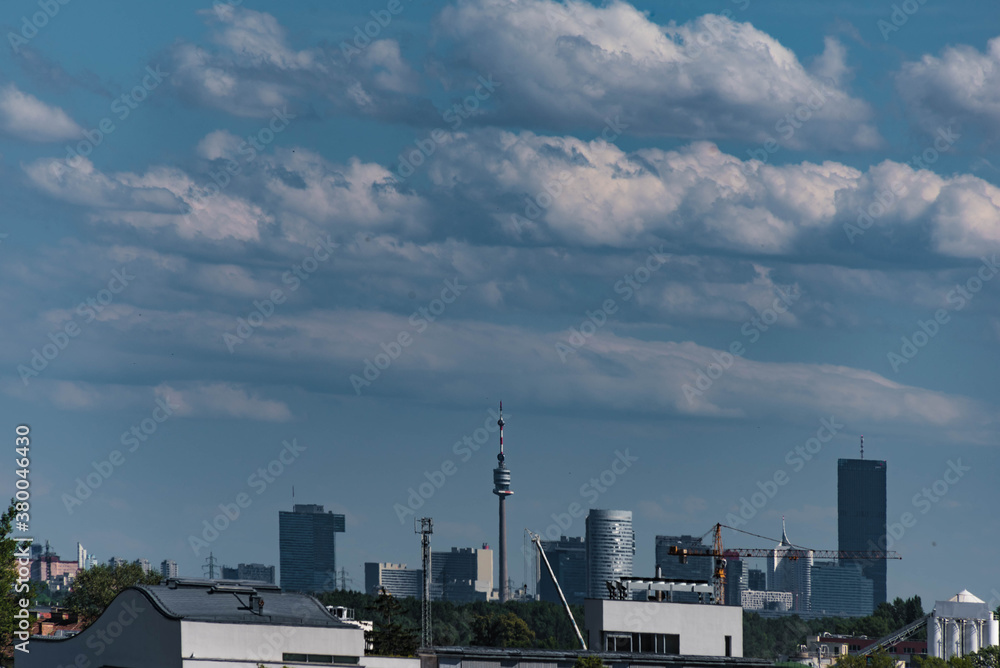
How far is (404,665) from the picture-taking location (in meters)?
111

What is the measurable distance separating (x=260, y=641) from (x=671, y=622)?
3264 cm

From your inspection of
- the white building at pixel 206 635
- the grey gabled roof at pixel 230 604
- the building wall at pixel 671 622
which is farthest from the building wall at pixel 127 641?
the building wall at pixel 671 622

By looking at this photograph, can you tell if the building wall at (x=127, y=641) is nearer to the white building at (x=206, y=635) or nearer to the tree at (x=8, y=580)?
the white building at (x=206, y=635)

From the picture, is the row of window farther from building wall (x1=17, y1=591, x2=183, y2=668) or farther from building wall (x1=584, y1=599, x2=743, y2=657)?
building wall (x1=584, y1=599, x2=743, y2=657)

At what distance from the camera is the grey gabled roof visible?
107 metres

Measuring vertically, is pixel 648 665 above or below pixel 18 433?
below

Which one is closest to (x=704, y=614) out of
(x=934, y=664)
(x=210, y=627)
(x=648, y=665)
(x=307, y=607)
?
(x=648, y=665)

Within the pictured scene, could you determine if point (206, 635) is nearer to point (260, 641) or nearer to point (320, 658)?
point (260, 641)

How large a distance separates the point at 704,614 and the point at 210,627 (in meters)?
39.3

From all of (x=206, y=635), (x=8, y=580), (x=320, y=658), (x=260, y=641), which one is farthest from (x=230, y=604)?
(x=8, y=580)

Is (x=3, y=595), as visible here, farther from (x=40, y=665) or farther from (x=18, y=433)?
(x=18, y=433)

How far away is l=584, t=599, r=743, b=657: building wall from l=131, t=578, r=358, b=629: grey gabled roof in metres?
20.3

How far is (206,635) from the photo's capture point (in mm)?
103188

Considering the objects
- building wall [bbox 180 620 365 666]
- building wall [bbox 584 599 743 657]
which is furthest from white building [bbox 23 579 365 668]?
building wall [bbox 584 599 743 657]
